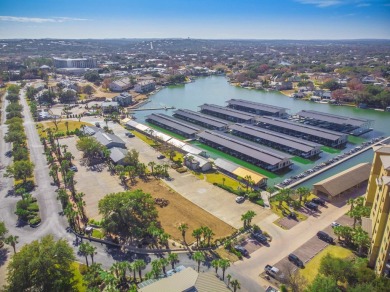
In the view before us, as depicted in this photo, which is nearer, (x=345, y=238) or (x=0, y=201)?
(x=345, y=238)

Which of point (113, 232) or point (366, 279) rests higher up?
point (366, 279)

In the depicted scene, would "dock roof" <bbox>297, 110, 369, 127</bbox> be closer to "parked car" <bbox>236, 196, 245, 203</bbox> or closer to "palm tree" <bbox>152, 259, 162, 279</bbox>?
"parked car" <bbox>236, 196, 245, 203</bbox>

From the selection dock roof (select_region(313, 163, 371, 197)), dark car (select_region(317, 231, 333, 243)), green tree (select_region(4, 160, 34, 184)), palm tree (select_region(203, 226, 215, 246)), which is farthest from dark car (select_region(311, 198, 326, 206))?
green tree (select_region(4, 160, 34, 184))

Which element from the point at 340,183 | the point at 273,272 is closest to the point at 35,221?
the point at 273,272

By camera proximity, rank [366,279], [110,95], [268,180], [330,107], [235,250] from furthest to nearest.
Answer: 1. [110,95]
2. [330,107]
3. [268,180]
4. [235,250]
5. [366,279]

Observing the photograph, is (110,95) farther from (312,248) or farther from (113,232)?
(312,248)

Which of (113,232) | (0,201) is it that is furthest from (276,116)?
(0,201)

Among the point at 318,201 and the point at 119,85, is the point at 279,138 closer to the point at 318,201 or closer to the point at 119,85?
the point at 318,201
